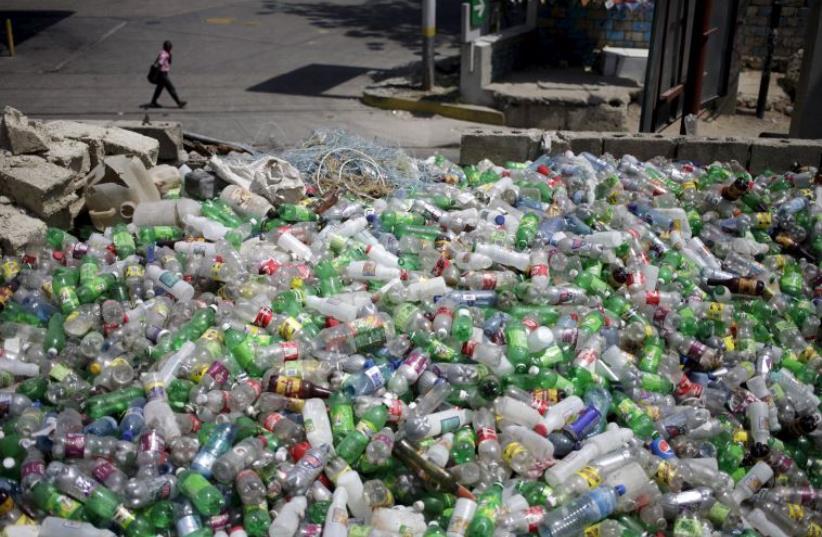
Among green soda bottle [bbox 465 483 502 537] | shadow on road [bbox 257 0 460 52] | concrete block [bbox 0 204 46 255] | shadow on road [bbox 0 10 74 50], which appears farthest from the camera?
shadow on road [bbox 257 0 460 52]

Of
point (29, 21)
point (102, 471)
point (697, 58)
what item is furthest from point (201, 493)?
point (29, 21)

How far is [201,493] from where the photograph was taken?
3.68 metres

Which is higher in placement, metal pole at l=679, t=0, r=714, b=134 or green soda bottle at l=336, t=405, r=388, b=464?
metal pole at l=679, t=0, r=714, b=134

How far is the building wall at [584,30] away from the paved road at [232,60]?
2.69 metres

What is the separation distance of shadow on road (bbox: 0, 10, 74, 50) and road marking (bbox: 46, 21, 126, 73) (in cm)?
148

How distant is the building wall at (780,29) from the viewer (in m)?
14.5

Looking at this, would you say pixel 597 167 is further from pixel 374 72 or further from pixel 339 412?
pixel 374 72

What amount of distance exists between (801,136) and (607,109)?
2.71m

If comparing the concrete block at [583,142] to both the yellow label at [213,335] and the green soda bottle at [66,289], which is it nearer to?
the yellow label at [213,335]

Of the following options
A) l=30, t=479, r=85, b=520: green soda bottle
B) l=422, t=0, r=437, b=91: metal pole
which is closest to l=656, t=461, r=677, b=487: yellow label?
l=30, t=479, r=85, b=520: green soda bottle

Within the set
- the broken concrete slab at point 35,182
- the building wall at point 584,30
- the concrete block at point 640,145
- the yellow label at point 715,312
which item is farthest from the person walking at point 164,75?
the yellow label at point 715,312

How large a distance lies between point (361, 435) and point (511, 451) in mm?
741

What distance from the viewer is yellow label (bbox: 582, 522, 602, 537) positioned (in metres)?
3.71

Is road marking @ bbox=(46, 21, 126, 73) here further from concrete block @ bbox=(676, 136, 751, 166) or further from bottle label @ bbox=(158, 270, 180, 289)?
concrete block @ bbox=(676, 136, 751, 166)
